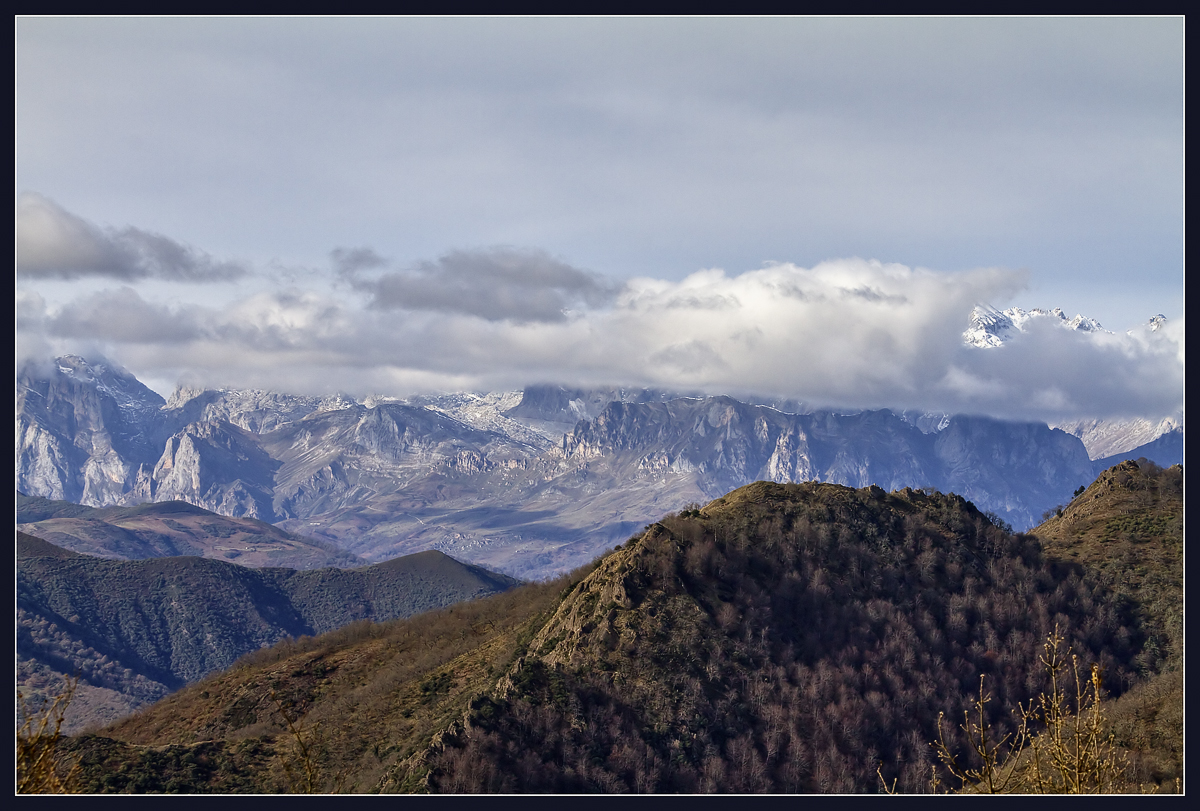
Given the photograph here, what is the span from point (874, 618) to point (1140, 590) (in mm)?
34037

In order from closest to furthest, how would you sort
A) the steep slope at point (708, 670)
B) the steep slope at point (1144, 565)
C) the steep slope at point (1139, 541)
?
the steep slope at point (1144, 565) < the steep slope at point (708, 670) < the steep slope at point (1139, 541)

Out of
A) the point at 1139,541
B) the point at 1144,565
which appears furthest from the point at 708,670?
the point at 1139,541

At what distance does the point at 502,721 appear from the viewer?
92125 millimetres

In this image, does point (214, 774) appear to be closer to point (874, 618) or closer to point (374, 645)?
point (374, 645)

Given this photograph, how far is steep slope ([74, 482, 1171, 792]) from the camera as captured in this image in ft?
306

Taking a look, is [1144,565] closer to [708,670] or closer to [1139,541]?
[1139,541]

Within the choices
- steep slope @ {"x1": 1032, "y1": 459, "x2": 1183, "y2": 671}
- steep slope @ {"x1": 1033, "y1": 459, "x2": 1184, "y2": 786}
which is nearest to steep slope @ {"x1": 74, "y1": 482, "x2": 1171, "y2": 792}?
steep slope @ {"x1": 1032, "y1": 459, "x2": 1183, "y2": 671}

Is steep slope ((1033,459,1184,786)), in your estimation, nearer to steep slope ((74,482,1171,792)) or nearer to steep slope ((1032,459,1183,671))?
steep slope ((1032,459,1183,671))

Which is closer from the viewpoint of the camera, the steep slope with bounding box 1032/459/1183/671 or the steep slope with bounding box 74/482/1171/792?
the steep slope with bounding box 74/482/1171/792

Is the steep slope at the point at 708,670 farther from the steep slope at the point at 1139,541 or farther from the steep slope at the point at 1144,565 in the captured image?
the steep slope at the point at 1144,565

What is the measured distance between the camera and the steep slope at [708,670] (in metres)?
93.2

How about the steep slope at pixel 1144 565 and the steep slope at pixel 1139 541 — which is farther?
the steep slope at pixel 1139 541

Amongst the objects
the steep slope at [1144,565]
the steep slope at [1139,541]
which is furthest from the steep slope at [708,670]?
the steep slope at [1144,565]

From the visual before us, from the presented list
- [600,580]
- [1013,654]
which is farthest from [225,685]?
[1013,654]
